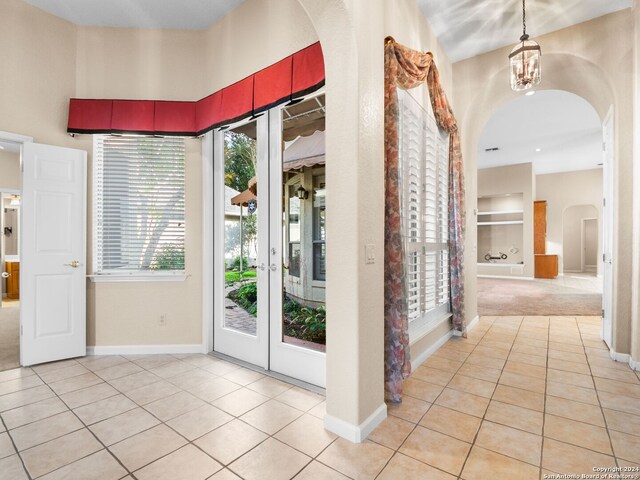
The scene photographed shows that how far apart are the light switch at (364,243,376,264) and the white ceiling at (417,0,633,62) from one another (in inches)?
100

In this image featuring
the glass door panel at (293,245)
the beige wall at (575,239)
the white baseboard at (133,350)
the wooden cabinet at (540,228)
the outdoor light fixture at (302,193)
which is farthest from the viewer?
the beige wall at (575,239)

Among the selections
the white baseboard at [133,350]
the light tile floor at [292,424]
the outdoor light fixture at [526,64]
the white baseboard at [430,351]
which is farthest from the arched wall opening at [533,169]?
the white baseboard at [133,350]

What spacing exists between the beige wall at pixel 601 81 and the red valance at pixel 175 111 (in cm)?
265

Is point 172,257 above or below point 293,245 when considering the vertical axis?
below

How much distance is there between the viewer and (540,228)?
35.0ft

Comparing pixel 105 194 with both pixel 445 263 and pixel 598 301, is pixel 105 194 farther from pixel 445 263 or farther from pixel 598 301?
pixel 598 301

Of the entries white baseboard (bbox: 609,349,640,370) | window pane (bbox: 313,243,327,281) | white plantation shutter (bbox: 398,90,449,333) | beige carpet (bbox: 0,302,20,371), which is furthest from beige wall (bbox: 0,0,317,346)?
white baseboard (bbox: 609,349,640,370)

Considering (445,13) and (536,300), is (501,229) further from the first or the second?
(445,13)

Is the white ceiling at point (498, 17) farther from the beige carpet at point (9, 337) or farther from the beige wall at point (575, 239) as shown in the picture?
the beige wall at point (575, 239)

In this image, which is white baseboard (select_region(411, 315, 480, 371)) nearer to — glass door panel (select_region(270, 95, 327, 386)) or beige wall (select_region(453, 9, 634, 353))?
glass door panel (select_region(270, 95, 327, 386))

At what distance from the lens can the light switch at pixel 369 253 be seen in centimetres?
199

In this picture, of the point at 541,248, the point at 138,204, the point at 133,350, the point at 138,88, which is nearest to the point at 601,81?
the point at 138,88

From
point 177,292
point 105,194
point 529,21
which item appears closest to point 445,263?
point 529,21

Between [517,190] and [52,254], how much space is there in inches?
432
